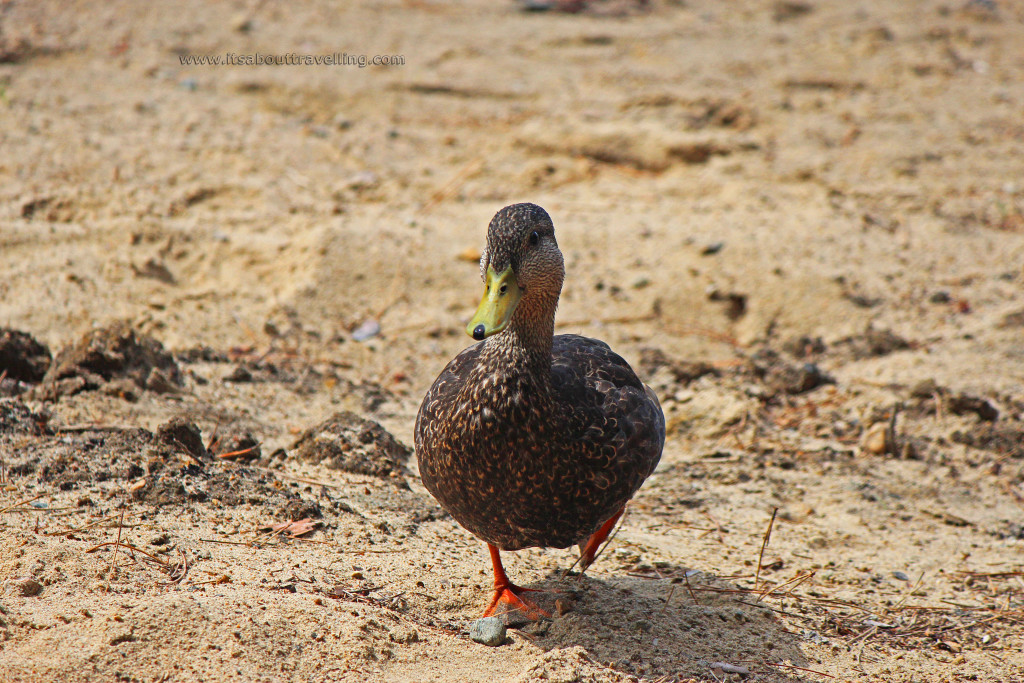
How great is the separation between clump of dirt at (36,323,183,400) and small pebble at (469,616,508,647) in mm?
2150

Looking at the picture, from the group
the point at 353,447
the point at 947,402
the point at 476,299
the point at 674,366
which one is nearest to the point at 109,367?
the point at 353,447

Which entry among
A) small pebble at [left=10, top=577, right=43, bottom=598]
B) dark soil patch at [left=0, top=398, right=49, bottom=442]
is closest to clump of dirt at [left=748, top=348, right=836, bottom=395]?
dark soil patch at [left=0, top=398, right=49, bottom=442]

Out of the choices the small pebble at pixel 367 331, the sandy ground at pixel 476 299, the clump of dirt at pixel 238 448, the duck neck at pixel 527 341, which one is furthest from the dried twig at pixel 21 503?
the small pebble at pixel 367 331

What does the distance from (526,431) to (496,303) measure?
47 cm

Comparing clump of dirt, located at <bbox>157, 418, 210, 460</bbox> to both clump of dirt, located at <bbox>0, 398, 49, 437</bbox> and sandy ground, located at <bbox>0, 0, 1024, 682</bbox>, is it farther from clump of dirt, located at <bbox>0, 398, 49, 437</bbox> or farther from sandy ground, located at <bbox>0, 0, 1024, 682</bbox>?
clump of dirt, located at <bbox>0, 398, 49, 437</bbox>

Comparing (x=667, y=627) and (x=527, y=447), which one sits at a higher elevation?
(x=527, y=447)

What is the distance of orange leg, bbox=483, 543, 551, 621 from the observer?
138 inches

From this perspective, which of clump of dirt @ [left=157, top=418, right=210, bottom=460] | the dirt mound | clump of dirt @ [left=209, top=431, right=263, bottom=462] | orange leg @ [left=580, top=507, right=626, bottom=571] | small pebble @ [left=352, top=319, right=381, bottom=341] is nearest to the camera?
the dirt mound

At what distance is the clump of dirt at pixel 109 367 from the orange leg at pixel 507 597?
2.04 m

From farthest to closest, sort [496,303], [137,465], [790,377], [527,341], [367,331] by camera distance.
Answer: [367,331] < [790,377] < [137,465] < [527,341] < [496,303]

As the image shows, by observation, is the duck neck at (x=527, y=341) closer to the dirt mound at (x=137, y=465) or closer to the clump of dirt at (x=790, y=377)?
the dirt mound at (x=137, y=465)

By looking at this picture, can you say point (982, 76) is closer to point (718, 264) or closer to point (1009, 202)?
point (1009, 202)

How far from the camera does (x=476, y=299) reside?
6375 millimetres

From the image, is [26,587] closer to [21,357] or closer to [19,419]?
[19,419]
